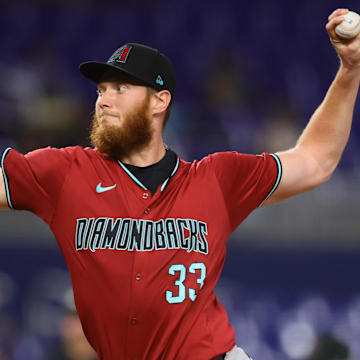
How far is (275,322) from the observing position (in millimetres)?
7051

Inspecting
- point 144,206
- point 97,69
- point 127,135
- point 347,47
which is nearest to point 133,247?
point 144,206

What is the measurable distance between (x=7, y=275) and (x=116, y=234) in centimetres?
451

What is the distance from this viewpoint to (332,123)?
3.51 m

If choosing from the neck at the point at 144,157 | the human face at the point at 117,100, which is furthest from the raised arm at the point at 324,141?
the human face at the point at 117,100

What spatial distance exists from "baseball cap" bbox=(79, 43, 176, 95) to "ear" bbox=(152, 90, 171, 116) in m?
0.02

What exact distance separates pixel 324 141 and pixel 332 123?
0.09 m

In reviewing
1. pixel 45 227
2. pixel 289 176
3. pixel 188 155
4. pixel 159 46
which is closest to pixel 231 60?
pixel 159 46

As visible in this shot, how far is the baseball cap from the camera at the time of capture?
10.7ft

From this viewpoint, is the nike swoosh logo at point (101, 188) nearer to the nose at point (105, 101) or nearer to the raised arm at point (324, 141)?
the nose at point (105, 101)

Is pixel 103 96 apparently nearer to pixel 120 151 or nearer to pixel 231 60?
pixel 120 151

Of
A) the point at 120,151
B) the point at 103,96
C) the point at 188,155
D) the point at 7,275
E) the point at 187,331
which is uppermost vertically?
the point at 103,96

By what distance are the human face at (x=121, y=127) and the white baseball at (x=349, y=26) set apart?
2.89 ft

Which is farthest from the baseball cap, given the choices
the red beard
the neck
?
the neck

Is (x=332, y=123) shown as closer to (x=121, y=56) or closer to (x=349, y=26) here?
(x=349, y=26)
